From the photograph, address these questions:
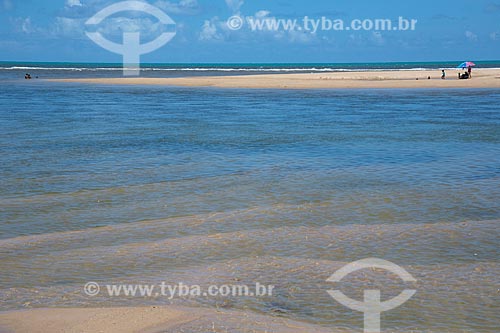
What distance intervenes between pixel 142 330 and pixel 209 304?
875 mm

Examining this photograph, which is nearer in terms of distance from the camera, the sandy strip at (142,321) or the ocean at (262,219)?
the sandy strip at (142,321)

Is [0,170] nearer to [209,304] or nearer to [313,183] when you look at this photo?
[313,183]

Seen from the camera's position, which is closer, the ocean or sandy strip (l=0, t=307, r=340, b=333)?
sandy strip (l=0, t=307, r=340, b=333)

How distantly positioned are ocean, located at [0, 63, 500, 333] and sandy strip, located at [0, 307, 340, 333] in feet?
0.74

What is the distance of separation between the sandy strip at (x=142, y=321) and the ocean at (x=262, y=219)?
0.74 ft

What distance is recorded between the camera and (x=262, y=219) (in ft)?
31.2

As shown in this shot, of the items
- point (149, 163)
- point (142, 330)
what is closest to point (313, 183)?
point (149, 163)

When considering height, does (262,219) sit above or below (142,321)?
above

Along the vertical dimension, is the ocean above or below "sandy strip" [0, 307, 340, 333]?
above

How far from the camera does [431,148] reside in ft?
56.6

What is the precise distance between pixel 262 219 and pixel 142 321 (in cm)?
403

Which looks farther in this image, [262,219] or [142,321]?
[262,219]

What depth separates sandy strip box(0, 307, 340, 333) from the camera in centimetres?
554

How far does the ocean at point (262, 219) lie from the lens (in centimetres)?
639
